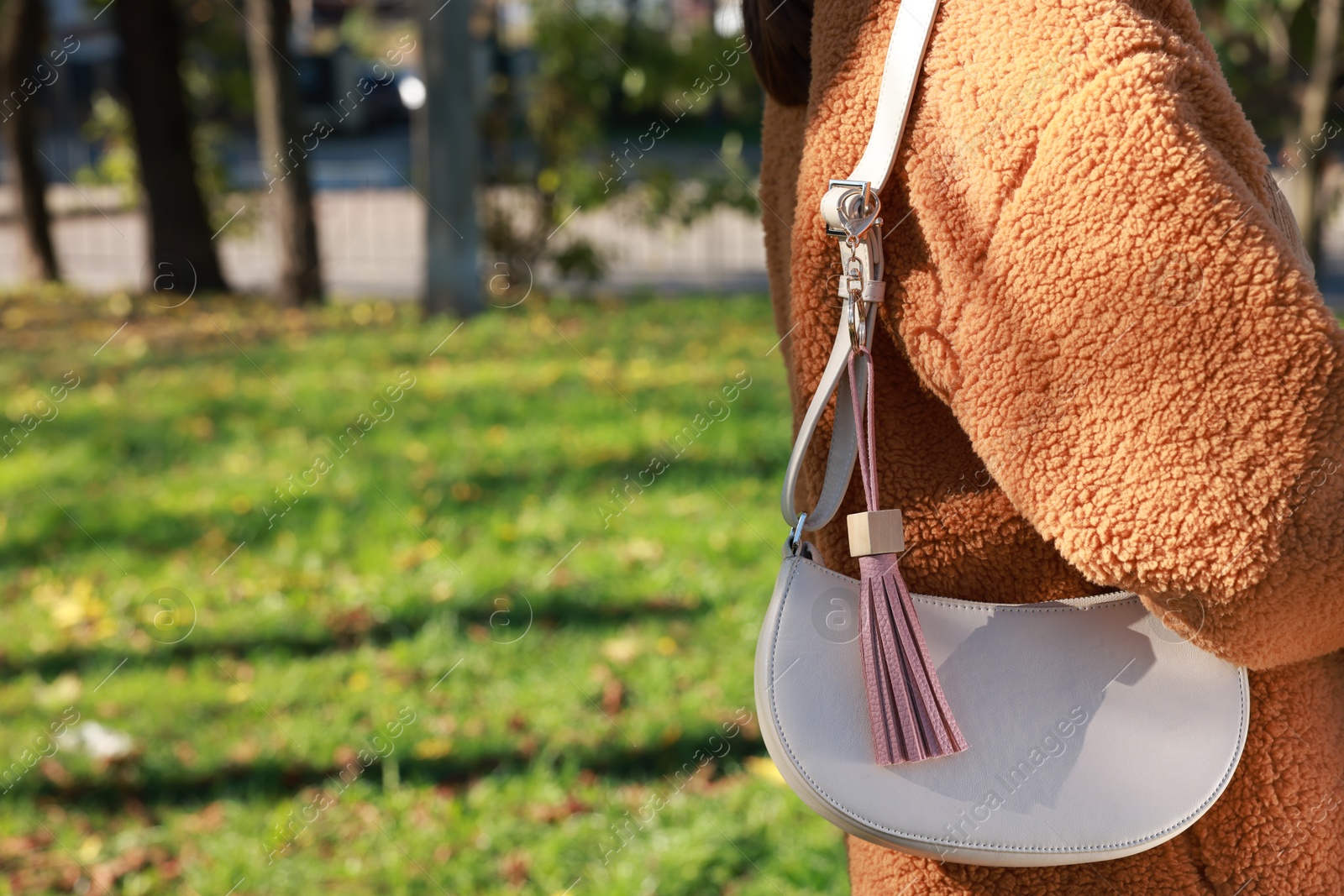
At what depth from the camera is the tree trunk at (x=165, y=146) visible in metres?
9.83


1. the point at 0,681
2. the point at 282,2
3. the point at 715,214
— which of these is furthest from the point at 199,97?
the point at 0,681

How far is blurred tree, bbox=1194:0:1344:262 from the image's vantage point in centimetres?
666

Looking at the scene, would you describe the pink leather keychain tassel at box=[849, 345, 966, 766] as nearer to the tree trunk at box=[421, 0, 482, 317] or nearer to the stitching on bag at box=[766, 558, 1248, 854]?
the stitching on bag at box=[766, 558, 1248, 854]

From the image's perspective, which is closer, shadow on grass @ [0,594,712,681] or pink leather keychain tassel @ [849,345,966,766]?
pink leather keychain tassel @ [849,345,966,766]

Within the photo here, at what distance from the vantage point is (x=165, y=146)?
32.9 ft

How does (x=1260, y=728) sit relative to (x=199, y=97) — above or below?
above

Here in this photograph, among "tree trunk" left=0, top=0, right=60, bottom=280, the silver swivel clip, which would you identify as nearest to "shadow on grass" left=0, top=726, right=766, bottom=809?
the silver swivel clip

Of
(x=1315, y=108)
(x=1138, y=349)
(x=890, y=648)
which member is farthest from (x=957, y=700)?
(x=1315, y=108)

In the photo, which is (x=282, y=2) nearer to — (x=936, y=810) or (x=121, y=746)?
(x=121, y=746)

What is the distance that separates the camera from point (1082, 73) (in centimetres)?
92

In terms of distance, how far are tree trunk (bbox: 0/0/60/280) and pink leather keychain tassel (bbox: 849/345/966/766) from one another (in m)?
10.8

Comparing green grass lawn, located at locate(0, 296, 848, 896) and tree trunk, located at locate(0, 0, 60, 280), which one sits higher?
tree trunk, located at locate(0, 0, 60, 280)

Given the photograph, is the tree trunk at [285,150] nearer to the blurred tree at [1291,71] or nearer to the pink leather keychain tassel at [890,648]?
the blurred tree at [1291,71]

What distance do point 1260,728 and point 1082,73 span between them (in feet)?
1.88
